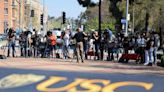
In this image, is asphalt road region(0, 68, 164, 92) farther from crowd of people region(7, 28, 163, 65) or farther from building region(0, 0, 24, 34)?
building region(0, 0, 24, 34)

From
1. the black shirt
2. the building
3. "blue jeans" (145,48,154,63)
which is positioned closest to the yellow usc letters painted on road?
the black shirt

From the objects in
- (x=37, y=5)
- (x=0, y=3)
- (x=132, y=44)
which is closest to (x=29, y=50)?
(x=132, y=44)

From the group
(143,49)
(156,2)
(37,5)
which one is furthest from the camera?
Result: (37,5)

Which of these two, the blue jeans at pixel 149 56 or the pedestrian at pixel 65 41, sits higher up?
the pedestrian at pixel 65 41

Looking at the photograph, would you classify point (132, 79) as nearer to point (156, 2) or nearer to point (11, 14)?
point (156, 2)

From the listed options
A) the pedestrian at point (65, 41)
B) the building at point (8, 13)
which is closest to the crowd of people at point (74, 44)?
the pedestrian at point (65, 41)

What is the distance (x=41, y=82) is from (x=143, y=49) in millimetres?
17942

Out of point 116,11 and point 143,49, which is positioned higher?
point 116,11

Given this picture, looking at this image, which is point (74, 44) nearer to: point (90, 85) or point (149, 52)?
point (149, 52)

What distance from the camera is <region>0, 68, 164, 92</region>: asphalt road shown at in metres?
8.09

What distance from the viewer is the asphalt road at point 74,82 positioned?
8.09 metres

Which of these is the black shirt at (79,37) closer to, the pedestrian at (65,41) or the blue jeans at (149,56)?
the blue jeans at (149,56)

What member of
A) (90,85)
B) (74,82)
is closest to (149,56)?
(74,82)

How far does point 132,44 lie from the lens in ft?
94.0
